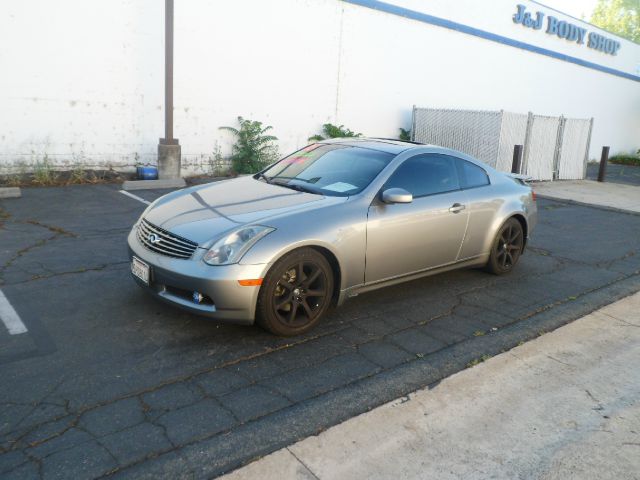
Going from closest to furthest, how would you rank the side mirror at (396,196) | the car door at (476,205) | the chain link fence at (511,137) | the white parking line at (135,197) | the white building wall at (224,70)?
the side mirror at (396,196) < the car door at (476,205) < the white parking line at (135,197) < the white building wall at (224,70) < the chain link fence at (511,137)

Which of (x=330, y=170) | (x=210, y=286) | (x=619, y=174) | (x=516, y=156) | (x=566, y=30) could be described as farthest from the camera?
(x=566, y=30)

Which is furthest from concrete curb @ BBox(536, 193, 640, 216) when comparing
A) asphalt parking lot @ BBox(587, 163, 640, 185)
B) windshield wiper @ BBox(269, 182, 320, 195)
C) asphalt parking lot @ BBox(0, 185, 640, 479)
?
windshield wiper @ BBox(269, 182, 320, 195)

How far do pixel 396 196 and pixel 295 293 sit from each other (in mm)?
1211

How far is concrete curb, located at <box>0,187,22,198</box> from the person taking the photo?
8.65 metres

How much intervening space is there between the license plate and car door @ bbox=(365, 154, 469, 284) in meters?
1.76

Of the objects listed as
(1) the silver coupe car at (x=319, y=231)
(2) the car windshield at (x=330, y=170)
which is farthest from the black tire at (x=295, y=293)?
(2) the car windshield at (x=330, y=170)

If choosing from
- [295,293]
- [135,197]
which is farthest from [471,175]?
[135,197]

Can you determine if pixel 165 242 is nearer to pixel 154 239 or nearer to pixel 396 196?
pixel 154 239

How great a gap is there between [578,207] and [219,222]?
979 centimetres

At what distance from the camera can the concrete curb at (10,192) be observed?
8648mm

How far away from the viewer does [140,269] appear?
4.32 m

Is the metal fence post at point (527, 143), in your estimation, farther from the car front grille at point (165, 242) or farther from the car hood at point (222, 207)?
the car front grille at point (165, 242)

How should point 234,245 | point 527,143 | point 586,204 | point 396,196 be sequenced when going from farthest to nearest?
point 527,143, point 586,204, point 396,196, point 234,245

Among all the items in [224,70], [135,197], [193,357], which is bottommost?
[193,357]
